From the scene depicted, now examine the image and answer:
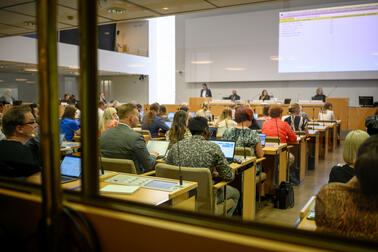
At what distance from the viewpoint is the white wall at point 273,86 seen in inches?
443

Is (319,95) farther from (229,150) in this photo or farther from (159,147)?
(229,150)

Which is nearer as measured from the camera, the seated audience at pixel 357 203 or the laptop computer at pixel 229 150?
the seated audience at pixel 357 203

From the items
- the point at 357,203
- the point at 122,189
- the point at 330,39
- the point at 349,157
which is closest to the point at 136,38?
the point at 330,39

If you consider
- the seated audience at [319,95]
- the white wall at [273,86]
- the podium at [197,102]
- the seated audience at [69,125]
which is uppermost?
the white wall at [273,86]

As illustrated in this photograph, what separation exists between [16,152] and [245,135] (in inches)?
99.8

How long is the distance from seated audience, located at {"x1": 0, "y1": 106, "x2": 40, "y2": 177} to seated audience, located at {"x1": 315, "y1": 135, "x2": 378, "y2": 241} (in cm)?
155

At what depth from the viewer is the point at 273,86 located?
12.8 metres

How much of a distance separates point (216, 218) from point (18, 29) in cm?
520

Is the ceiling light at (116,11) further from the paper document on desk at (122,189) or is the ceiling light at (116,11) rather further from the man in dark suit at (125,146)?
the paper document on desk at (122,189)

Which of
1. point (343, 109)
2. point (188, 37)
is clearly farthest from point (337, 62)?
point (188, 37)

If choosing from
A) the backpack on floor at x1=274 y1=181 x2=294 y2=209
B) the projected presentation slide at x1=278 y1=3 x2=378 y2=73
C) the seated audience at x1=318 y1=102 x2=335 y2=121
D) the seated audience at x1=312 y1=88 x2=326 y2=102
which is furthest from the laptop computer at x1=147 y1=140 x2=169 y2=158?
the projected presentation slide at x1=278 y1=3 x2=378 y2=73

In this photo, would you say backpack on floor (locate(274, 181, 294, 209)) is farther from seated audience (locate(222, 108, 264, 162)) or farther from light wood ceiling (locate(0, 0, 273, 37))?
light wood ceiling (locate(0, 0, 273, 37))

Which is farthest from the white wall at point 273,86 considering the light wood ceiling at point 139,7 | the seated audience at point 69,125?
the seated audience at point 69,125

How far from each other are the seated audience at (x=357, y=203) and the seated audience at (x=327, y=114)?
712cm
